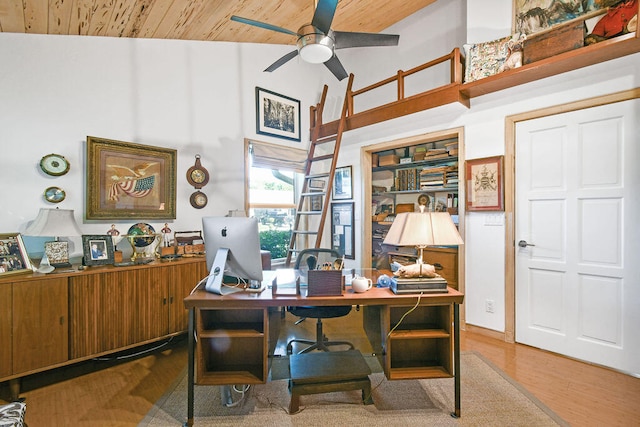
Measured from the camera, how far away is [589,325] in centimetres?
237

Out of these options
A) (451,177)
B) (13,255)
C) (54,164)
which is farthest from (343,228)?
Result: (13,255)

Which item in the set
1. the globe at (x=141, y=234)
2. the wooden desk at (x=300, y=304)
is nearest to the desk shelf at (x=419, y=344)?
the wooden desk at (x=300, y=304)

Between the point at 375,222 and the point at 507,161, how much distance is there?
199 centimetres

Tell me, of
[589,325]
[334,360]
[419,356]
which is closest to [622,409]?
[589,325]

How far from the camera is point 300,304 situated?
166 centimetres

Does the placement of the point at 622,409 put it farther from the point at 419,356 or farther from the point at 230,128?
the point at 230,128

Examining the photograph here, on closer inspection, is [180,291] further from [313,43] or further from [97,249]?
[313,43]

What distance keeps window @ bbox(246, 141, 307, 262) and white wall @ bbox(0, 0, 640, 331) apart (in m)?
0.23

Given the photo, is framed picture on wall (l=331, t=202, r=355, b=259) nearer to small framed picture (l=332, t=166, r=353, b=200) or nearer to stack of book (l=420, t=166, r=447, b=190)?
small framed picture (l=332, t=166, r=353, b=200)

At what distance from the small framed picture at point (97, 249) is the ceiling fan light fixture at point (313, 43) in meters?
2.13

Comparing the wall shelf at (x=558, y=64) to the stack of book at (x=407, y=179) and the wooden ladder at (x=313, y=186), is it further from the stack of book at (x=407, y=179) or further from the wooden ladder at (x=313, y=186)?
the wooden ladder at (x=313, y=186)

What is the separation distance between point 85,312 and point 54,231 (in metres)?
0.63

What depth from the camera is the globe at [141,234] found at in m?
2.61

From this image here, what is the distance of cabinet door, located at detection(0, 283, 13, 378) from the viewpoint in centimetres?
183
